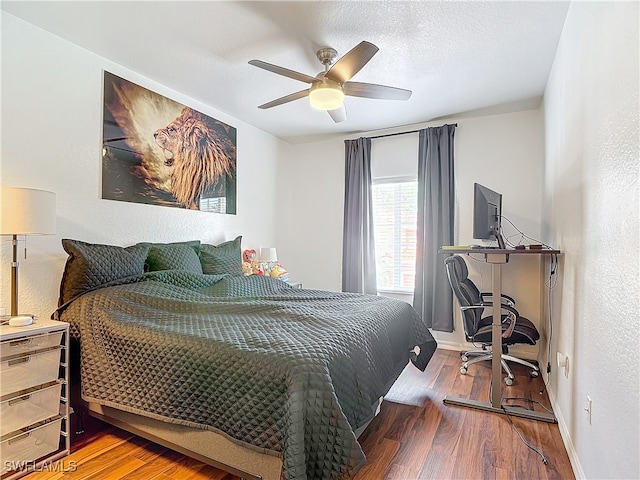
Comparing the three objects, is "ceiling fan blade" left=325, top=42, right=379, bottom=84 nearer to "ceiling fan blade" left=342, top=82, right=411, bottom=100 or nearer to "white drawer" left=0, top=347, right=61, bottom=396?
"ceiling fan blade" left=342, top=82, right=411, bottom=100

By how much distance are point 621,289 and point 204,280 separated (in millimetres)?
2582

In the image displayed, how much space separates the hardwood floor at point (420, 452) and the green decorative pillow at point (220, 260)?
1.44 metres

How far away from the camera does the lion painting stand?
337cm

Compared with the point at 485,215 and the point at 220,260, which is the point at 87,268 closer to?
the point at 220,260

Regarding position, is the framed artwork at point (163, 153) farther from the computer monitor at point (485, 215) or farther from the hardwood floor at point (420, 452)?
the computer monitor at point (485, 215)

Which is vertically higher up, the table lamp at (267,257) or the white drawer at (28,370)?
the table lamp at (267,257)

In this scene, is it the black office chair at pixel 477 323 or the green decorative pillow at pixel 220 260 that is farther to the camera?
the green decorative pillow at pixel 220 260

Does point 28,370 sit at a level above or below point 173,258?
below

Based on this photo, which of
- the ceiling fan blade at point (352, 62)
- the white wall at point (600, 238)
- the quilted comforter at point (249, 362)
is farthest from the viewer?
the ceiling fan blade at point (352, 62)

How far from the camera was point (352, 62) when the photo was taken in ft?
7.27

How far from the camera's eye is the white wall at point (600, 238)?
3.82 ft

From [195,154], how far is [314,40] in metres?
1.77

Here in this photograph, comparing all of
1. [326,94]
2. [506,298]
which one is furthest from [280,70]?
[506,298]

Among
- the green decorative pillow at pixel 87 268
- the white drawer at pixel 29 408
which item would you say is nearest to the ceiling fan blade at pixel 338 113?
the green decorative pillow at pixel 87 268
